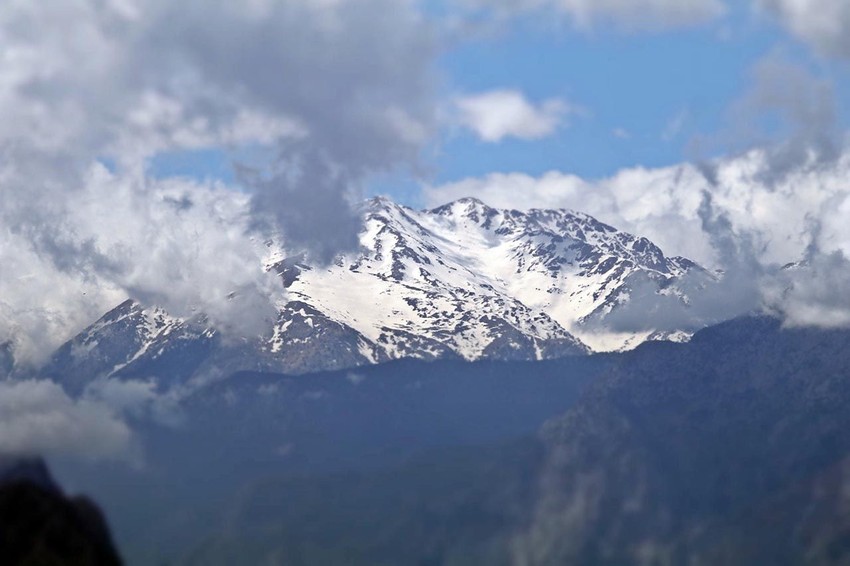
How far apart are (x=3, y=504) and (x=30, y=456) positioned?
22371 millimetres

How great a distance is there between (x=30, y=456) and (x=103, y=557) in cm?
3884

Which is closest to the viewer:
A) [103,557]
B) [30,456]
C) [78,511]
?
[103,557]

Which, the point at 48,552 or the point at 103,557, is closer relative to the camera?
the point at 103,557

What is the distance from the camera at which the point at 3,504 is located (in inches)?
5856

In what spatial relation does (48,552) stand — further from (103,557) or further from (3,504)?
(103,557)

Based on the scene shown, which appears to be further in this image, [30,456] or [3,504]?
[30,456]

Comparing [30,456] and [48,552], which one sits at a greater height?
[30,456]

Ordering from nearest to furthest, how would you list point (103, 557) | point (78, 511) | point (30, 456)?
point (103, 557) < point (78, 511) < point (30, 456)

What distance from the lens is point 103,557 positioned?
447 feet

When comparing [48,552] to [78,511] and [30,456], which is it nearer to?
[78,511]

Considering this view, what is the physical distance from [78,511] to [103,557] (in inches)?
415

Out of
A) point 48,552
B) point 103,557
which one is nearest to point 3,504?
point 48,552

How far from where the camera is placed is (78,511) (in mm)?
145125

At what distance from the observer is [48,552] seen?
152125 mm
